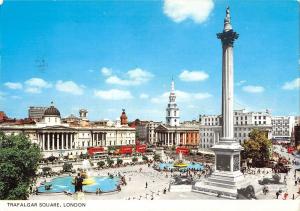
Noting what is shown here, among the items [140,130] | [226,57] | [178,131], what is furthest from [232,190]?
[140,130]

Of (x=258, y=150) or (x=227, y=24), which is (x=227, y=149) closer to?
(x=227, y=24)

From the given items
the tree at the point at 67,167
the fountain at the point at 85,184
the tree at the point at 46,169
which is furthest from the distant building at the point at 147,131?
the fountain at the point at 85,184

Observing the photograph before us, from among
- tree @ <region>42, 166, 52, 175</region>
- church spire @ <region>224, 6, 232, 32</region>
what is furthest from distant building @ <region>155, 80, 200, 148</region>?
church spire @ <region>224, 6, 232, 32</region>

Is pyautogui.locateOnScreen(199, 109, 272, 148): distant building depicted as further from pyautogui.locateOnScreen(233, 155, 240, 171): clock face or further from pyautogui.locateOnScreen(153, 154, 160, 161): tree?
pyautogui.locateOnScreen(233, 155, 240, 171): clock face

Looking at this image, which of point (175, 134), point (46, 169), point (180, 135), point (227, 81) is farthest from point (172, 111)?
point (227, 81)

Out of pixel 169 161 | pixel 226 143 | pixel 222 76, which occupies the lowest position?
pixel 169 161

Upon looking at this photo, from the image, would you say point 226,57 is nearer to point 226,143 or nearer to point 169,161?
point 226,143
